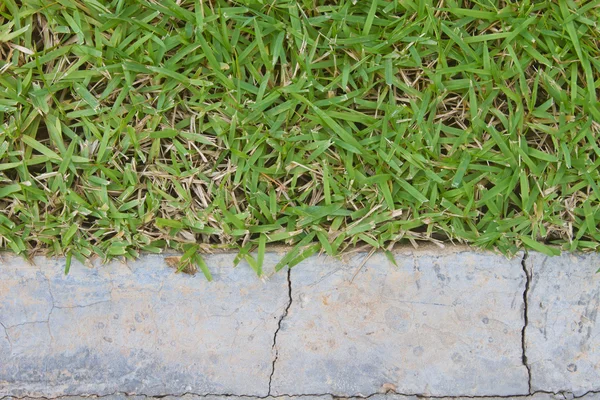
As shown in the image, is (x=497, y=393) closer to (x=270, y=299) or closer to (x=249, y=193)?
(x=270, y=299)

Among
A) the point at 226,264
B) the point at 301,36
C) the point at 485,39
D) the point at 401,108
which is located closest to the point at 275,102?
→ the point at 301,36

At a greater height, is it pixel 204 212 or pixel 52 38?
pixel 52 38

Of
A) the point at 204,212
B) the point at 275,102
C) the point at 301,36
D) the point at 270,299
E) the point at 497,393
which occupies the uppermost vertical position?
the point at 301,36

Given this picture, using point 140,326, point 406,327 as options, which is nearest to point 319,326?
point 406,327

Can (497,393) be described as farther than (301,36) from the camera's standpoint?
Yes

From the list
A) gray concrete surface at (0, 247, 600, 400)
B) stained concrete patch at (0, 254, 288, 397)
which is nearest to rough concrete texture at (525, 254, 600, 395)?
gray concrete surface at (0, 247, 600, 400)

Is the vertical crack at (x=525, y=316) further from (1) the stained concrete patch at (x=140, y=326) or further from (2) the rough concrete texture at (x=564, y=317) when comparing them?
(1) the stained concrete patch at (x=140, y=326)

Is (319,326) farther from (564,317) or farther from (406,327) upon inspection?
(564,317)

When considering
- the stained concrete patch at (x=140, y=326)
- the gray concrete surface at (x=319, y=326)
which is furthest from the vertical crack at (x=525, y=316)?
the stained concrete patch at (x=140, y=326)
